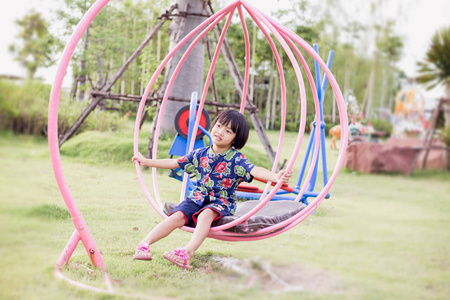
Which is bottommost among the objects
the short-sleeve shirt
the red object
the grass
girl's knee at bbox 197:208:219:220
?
the grass

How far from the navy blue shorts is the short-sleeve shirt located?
0.06 feet

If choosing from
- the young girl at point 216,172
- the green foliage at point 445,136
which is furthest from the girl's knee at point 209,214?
the green foliage at point 445,136

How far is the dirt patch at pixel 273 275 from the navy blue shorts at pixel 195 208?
33 cm

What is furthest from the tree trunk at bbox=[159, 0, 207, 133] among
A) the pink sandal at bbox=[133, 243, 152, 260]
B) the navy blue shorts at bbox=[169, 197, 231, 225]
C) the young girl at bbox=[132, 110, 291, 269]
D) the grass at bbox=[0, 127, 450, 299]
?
the pink sandal at bbox=[133, 243, 152, 260]

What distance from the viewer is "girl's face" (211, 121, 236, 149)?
7.13ft

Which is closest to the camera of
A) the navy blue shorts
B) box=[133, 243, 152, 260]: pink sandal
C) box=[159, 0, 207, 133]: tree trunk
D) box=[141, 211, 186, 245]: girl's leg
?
box=[133, 243, 152, 260]: pink sandal

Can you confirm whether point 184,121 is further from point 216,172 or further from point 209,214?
point 209,214

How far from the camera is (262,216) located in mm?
A: 2152

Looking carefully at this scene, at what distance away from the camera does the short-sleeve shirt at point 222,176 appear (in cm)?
219

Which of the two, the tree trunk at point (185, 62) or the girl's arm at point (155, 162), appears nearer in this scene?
the girl's arm at point (155, 162)

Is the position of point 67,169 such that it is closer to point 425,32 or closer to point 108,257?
point 108,257

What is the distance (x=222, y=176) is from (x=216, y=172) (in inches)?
1.4

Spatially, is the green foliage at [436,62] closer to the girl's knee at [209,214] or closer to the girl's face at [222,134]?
the girl's face at [222,134]

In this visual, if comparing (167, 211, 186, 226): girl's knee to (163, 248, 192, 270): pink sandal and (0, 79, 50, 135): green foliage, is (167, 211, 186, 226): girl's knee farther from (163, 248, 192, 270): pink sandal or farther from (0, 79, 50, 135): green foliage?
(0, 79, 50, 135): green foliage
